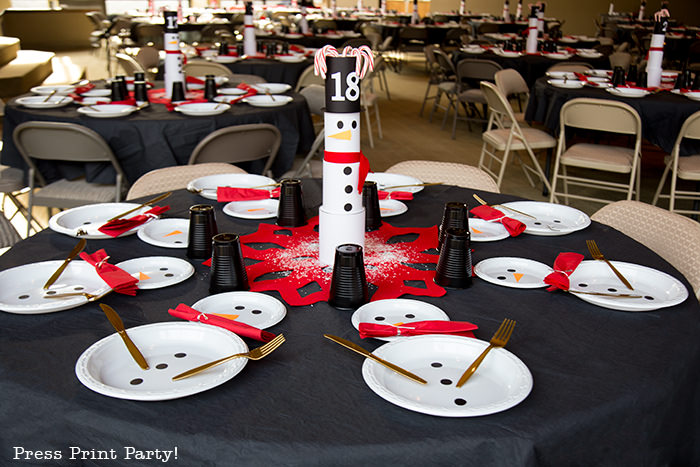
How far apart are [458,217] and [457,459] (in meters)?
0.76

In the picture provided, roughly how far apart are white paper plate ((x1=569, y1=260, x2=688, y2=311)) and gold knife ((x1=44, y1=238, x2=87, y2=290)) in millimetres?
1134

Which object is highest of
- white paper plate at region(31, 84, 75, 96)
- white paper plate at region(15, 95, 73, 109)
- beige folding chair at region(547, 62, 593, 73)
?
beige folding chair at region(547, 62, 593, 73)

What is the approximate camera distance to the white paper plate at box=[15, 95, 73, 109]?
339 cm

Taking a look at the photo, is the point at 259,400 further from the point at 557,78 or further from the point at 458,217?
the point at 557,78

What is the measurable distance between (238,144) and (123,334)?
209 centimetres

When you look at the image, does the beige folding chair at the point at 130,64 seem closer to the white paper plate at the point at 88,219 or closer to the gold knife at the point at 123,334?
the white paper plate at the point at 88,219

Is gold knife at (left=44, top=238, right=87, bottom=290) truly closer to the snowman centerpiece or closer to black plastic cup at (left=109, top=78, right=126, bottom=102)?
the snowman centerpiece

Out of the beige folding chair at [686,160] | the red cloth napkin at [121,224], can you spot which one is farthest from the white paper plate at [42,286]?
the beige folding chair at [686,160]

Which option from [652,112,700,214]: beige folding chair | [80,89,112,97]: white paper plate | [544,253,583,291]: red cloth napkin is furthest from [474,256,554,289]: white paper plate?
[80,89,112,97]: white paper plate

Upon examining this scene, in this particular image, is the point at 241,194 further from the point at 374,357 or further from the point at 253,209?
the point at 374,357

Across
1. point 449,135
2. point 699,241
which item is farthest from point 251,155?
point 449,135

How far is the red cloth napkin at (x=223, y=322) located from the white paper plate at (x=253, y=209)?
0.61m

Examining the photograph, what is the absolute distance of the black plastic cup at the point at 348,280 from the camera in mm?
1290

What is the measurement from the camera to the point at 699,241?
1.78m
